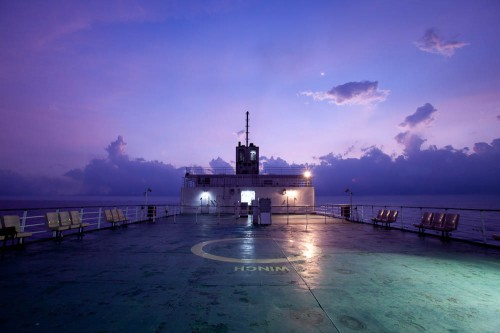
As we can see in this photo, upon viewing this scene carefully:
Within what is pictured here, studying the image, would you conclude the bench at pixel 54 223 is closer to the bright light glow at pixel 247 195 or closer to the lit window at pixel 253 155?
the bright light glow at pixel 247 195

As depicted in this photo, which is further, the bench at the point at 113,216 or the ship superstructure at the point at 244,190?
the ship superstructure at the point at 244,190

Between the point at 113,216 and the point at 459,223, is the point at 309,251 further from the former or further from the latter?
the point at 113,216

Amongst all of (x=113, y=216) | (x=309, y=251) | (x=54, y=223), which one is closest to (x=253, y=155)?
(x=113, y=216)

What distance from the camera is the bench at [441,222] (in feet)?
34.7

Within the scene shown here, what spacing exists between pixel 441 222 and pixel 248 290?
1023 centimetres

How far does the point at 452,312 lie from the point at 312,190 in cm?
2466

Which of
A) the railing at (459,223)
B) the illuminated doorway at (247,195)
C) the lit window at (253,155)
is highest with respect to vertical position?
the lit window at (253,155)

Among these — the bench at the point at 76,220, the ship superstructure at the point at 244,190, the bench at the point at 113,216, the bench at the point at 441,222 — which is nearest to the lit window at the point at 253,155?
the ship superstructure at the point at 244,190

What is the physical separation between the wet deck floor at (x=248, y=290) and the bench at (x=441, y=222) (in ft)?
6.15

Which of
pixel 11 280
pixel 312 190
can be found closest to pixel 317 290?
pixel 11 280

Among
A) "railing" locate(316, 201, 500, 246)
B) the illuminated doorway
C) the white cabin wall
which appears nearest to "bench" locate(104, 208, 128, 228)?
the white cabin wall

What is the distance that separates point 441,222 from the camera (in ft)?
36.9

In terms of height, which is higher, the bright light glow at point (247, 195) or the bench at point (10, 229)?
the bright light glow at point (247, 195)

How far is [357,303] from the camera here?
14.3ft
